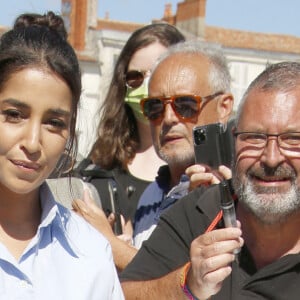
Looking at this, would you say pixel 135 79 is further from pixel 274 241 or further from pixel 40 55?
pixel 40 55

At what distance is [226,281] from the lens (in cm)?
249

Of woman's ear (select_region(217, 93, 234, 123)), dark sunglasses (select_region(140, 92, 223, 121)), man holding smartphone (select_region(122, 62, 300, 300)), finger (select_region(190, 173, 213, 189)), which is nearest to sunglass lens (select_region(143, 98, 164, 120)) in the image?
dark sunglasses (select_region(140, 92, 223, 121))

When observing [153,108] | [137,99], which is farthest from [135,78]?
[153,108]

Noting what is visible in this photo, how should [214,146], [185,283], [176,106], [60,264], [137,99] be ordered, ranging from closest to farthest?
[60,264]
[185,283]
[214,146]
[176,106]
[137,99]

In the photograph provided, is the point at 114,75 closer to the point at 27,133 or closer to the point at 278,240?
the point at 278,240

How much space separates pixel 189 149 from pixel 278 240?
82 cm

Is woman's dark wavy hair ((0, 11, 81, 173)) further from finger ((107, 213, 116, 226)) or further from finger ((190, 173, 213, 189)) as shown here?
finger ((107, 213, 116, 226))

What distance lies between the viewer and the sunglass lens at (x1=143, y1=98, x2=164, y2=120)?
10.8 ft

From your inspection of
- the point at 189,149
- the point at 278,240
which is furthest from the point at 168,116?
the point at 278,240

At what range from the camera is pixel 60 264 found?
210 centimetres

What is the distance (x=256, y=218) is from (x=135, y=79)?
56.1 inches

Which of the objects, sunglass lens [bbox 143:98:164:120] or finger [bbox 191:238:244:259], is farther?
sunglass lens [bbox 143:98:164:120]

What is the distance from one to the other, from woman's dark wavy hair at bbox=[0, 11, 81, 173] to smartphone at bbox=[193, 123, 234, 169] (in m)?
0.64

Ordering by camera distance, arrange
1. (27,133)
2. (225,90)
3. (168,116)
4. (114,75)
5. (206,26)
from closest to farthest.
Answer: (27,133), (168,116), (225,90), (114,75), (206,26)
